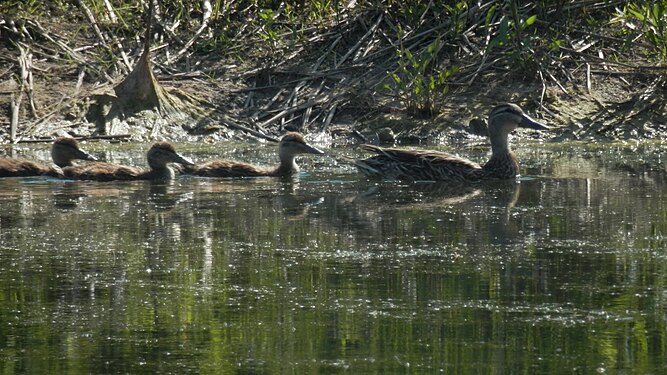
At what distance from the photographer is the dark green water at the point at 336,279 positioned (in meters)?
6.03

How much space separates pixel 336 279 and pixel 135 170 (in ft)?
18.6

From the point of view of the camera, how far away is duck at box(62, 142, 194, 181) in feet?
41.7

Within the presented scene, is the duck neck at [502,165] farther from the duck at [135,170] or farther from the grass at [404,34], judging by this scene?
the duck at [135,170]

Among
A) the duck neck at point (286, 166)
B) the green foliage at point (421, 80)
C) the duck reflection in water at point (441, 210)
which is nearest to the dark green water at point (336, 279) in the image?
the duck reflection in water at point (441, 210)

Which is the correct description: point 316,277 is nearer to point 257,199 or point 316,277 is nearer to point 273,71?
point 257,199

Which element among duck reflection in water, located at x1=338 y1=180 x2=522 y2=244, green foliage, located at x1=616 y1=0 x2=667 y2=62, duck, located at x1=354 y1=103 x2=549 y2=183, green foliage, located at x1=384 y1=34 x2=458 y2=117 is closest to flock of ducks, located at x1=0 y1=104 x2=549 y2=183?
duck, located at x1=354 y1=103 x2=549 y2=183

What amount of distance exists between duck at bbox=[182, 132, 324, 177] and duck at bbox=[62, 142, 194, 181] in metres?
0.19

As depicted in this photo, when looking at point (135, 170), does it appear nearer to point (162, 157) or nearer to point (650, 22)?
point (162, 157)

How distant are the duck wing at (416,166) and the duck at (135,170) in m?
1.65

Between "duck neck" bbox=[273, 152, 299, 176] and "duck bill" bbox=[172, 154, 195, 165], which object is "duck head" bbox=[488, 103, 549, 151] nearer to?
"duck neck" bbox=[273, 152, 299, 176]

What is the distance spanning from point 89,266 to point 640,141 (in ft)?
27.5

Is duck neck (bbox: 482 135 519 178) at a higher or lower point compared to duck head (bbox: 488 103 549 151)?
lower

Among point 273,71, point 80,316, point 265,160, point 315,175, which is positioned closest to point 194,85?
point 273,71

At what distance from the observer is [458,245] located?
28.5 ft
